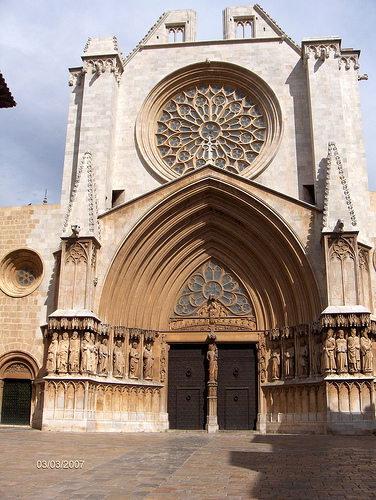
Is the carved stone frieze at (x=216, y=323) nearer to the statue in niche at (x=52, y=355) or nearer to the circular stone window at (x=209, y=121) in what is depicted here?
the statue in niche at (x=52, y=355)

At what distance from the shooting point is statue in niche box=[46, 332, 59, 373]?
46.6 feet

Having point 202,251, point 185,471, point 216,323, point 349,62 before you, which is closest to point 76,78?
A: point 202,251

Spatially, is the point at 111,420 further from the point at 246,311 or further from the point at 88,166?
the point at 88,166

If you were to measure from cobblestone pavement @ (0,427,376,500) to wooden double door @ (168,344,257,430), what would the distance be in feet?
21.5

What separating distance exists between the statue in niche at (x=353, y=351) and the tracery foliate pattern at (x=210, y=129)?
281 inches

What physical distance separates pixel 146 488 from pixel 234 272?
39.1 feet

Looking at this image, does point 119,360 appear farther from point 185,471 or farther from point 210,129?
point 185,471

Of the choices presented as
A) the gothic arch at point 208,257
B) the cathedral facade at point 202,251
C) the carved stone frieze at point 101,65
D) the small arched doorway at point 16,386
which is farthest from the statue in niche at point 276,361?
the carved stone frieze at point 101,65

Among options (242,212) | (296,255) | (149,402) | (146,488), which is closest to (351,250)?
(296,255)

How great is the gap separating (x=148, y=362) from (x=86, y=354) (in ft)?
8.28

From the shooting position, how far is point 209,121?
1905 centimetres

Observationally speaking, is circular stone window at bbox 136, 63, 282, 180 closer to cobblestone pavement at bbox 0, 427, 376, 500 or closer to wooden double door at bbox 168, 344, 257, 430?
wooden double door at bbox 168, 344, 257, 430

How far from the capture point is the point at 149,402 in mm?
15914

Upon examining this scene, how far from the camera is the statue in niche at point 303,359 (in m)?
14.7
